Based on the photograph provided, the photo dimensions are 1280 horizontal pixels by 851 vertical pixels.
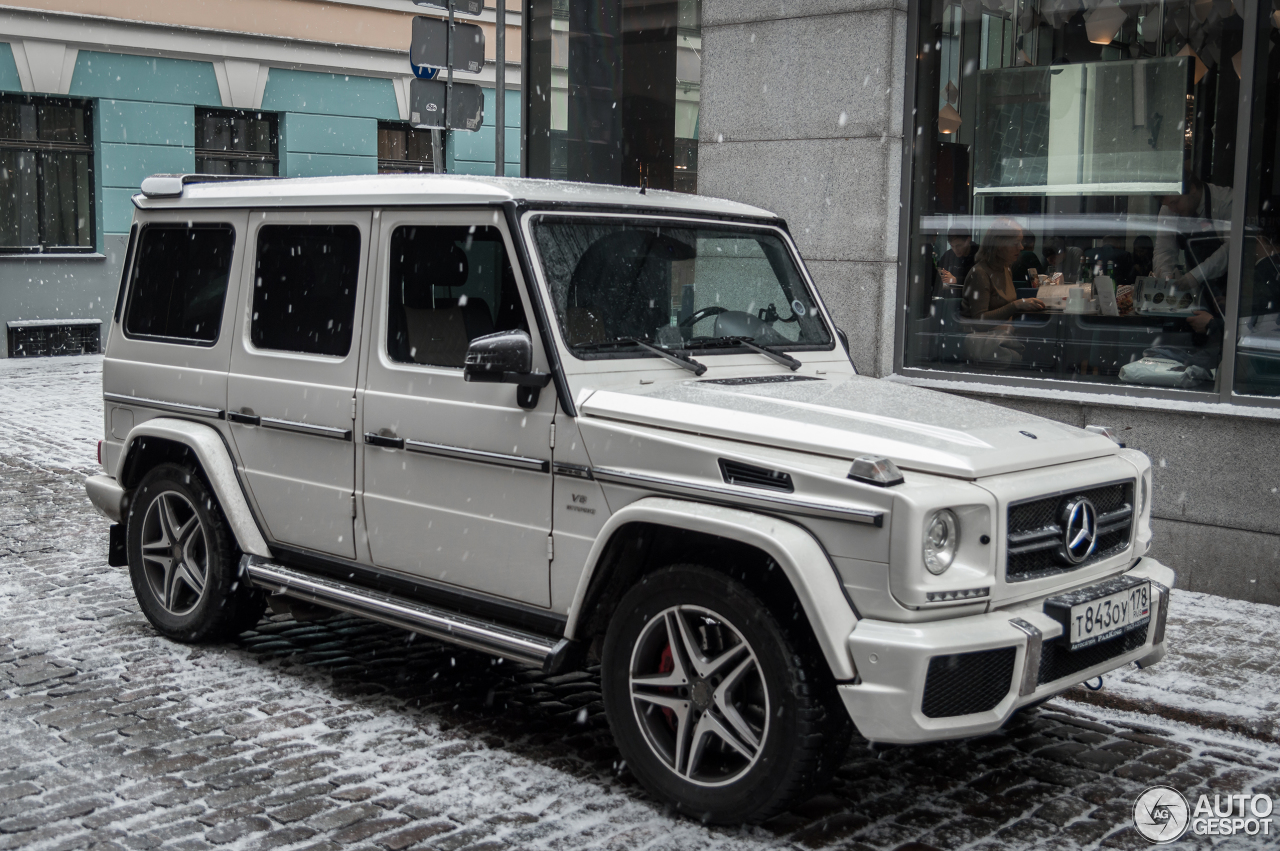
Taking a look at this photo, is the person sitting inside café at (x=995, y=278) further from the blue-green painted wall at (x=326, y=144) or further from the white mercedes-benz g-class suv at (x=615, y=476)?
the blue-green painted wall at (x=326, y=144)

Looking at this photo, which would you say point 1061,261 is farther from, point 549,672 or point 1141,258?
point 549,672

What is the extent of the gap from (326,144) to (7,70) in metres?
4.88

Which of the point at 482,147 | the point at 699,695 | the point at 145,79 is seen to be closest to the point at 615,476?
the point at 699,695

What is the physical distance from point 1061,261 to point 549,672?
5342 millimetres

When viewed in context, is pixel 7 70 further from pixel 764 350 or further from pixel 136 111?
pixel 764 350

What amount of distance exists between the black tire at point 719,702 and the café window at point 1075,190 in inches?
187

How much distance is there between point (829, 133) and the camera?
30.1ft

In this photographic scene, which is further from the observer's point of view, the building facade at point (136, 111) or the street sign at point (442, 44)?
the building facade at point (136, 111)

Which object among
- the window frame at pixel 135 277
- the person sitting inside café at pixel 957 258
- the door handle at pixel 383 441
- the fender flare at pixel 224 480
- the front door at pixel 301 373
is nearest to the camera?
the door handle at pixel 383 441

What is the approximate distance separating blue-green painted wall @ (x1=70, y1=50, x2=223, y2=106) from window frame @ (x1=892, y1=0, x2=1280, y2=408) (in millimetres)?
14247

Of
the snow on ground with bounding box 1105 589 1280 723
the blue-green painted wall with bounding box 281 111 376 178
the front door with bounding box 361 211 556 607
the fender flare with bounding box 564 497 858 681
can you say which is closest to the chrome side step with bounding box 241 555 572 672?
the front door with bounding box 361 211 556 607

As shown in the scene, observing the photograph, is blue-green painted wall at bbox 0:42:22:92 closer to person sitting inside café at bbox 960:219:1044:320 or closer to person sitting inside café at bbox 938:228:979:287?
person sitting inside café at bbox 938:228:979:287

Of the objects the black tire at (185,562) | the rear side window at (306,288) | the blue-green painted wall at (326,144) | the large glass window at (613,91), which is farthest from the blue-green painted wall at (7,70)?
the rear side window at (306,288)

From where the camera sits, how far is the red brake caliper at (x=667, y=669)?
4.32 metres
